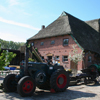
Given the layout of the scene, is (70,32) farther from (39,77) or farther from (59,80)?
(39,77)

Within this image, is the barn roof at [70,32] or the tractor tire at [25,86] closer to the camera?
the tractor tire at [25,86]

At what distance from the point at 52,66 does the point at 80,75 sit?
3.03 metres

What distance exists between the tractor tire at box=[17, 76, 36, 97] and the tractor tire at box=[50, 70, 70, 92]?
107 centimetres

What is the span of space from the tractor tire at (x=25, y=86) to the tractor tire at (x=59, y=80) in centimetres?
107

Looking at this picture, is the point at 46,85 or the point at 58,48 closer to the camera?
the point at 46,85

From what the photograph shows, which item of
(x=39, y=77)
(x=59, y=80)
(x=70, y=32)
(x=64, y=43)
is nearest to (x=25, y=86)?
(x=39, y=77)

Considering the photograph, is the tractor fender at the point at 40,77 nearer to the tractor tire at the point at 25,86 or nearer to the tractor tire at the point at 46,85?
the tractor tire at the point at 46,85

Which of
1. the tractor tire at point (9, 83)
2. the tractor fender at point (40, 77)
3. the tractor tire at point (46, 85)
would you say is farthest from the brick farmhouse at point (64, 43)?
the tractor tire at point (9, 83)

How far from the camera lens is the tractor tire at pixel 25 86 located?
5.71 metres

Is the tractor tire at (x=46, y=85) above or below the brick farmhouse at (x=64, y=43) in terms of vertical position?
below

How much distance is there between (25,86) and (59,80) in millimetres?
1838

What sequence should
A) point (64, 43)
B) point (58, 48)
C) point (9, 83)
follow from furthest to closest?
point (58, 48) → point (64, 43) → point (9, 83)

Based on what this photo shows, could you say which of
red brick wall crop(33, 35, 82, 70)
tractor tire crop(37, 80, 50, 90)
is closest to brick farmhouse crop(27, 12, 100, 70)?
red brick wall crop(33, 35, 82, 70)

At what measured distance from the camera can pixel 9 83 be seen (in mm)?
6902
